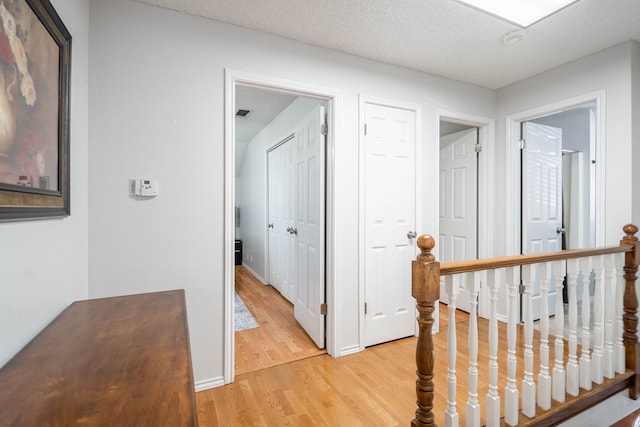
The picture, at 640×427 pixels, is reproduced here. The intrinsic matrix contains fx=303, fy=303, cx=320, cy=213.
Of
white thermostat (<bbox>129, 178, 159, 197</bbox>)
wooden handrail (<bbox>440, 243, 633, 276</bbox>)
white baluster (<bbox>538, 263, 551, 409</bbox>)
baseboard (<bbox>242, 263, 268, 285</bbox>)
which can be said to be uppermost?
white thermostat (<bbox>129, 178, 159, 197</bbox>)

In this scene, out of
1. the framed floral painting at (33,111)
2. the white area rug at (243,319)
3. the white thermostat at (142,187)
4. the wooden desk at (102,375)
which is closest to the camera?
the wooden desk at (102,375)

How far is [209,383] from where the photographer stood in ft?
6.30

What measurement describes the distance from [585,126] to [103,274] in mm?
5044

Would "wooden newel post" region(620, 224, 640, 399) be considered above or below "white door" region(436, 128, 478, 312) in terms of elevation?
below

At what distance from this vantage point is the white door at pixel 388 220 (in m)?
2.47

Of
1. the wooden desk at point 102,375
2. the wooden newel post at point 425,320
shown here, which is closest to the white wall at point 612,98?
the wooden newel post at point 425,320

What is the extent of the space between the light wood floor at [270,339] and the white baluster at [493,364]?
4.17 ft

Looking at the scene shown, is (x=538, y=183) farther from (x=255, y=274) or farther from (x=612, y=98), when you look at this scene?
(x=255, y=274)

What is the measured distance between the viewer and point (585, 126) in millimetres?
3670

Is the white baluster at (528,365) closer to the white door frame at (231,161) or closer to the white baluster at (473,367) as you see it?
the white baluster at (473,367)

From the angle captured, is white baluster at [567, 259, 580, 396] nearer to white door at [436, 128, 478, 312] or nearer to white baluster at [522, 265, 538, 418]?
white baluster at [522, 265, 538, 418]

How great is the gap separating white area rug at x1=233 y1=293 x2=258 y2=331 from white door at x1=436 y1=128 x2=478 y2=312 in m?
2.04

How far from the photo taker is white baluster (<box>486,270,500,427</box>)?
1.39 meters

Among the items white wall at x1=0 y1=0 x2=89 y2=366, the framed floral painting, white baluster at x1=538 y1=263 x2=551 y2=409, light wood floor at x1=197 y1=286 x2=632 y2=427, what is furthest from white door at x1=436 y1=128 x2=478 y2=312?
the framed floral painting
